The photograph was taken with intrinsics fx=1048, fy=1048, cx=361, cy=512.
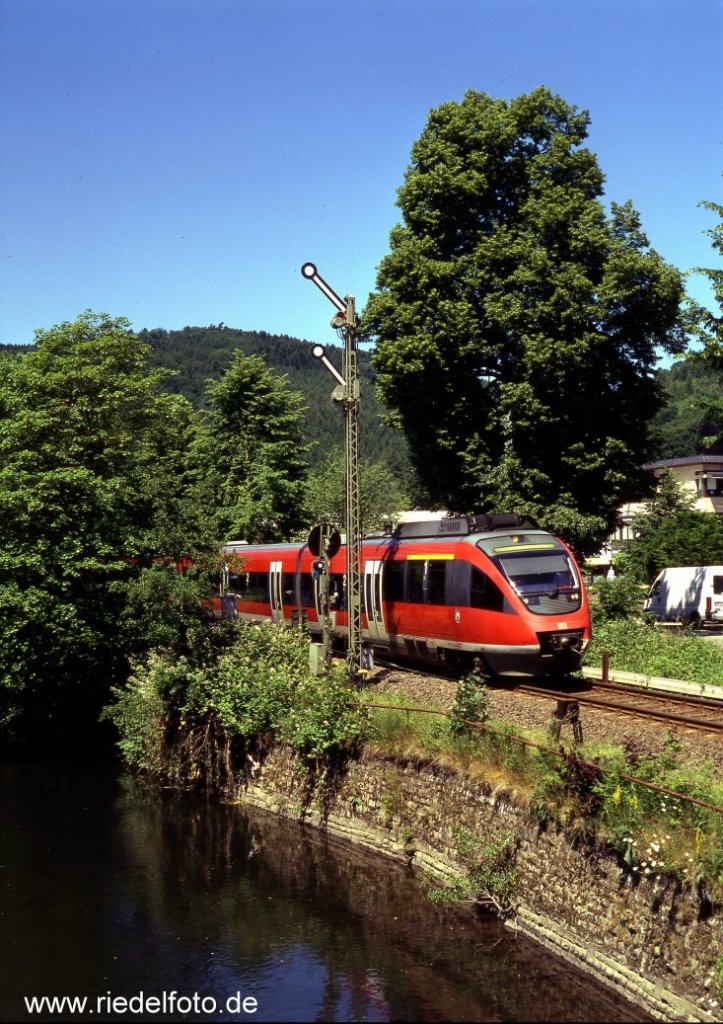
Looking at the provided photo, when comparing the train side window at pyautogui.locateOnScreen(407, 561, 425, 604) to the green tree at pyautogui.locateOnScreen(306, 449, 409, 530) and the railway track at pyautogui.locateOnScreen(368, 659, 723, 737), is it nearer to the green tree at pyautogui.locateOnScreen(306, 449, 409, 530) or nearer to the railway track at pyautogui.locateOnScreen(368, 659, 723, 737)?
the railway track at pyautogui.locateOnScreen(368, 659, 723, 737)

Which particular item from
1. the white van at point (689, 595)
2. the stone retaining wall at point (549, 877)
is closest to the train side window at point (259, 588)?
the stone retaining wall at point (549, 877)

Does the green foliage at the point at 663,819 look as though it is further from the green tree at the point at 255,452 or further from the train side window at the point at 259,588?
the green tree at the point at 255,452

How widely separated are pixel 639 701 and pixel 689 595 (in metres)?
21.7

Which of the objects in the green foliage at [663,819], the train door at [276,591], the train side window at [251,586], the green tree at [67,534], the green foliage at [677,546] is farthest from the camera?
the green foliage at [677,546]

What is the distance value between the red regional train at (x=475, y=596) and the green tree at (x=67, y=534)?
503 cm

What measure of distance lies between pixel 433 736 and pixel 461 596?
397 cm

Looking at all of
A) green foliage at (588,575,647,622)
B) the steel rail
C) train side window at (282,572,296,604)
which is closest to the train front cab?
the steel rail

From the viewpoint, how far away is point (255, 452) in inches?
1998

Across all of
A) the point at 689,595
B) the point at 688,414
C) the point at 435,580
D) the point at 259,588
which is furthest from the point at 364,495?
the point at 688,414

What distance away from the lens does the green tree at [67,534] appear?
1178 inches

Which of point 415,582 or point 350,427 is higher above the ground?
point 350,427

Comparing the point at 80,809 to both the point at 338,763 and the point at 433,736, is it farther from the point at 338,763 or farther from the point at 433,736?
the point at 433,736

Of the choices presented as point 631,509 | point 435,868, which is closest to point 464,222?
point 435,868
